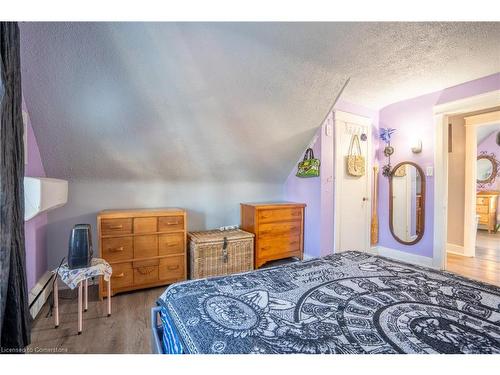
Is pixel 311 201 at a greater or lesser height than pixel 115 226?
greater

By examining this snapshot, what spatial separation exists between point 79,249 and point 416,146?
3.81m

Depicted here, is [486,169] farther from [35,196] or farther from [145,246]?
[35,196]

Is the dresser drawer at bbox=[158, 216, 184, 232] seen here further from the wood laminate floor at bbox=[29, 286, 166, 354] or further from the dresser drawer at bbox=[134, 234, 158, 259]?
the wood laminate floor at bbox=[29, 286, 166, 354]

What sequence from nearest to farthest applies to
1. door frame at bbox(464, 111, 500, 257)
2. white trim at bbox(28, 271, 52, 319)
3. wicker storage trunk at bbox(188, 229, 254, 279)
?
white trim at bbox(28, 271, 52, 319) → wicker storage trunk at bbox(188, 229, 254, 279) → door frame at bbox(464, 111, 500, 257)

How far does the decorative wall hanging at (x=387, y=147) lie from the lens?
3.41m

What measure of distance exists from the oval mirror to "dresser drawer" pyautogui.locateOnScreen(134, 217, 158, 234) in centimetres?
685

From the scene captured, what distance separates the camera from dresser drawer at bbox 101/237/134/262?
220cm

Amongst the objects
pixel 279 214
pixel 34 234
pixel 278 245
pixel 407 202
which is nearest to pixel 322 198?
pixel 279 214

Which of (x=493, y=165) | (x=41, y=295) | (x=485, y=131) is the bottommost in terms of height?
(x=41, y=295)

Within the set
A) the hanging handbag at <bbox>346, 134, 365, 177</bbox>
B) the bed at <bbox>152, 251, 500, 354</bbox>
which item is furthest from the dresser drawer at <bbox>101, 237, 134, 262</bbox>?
the hanging handbag at <bbox>346, 134, 365, 177</bbox>

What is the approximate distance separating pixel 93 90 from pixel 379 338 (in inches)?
90.4

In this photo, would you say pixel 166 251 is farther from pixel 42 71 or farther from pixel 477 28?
pixel 477 28

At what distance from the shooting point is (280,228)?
305 cm
